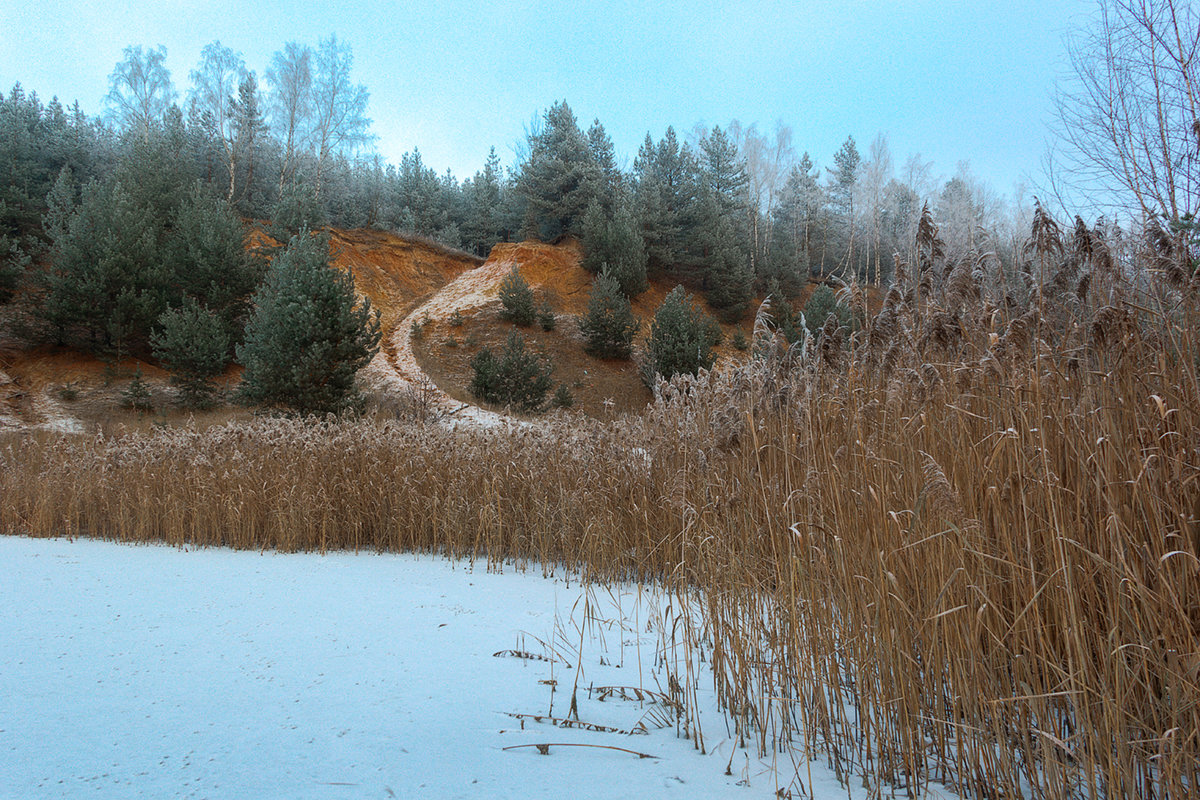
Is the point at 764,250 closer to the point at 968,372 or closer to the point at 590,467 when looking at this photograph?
the point at 590,467

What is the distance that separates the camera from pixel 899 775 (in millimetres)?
1494

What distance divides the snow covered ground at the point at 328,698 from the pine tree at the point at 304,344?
10.1 metres

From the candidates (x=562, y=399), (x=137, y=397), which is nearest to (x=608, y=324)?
(x=562, y=399)

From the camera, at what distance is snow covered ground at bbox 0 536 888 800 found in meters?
1.37

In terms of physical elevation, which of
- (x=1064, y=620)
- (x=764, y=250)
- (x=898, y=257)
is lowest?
(x=1064, y=620)

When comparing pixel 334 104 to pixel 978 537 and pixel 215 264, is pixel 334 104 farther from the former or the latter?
pixel 978 537

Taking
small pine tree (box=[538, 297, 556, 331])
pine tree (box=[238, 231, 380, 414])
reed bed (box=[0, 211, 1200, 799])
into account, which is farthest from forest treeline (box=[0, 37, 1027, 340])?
reed bed (box=[0, 211, 1200, 799])

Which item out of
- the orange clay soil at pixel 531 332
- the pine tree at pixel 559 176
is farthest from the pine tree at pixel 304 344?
the pine tree at pixel 559 176

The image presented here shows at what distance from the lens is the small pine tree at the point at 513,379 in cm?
1562

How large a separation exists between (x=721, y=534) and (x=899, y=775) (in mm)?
1036

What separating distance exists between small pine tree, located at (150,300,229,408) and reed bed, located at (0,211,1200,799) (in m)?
15.7

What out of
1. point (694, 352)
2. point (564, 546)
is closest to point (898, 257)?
point (564, 546)

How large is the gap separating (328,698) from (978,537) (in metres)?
1.88

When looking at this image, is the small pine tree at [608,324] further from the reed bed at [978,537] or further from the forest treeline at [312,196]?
the reed bed at [978,537]
